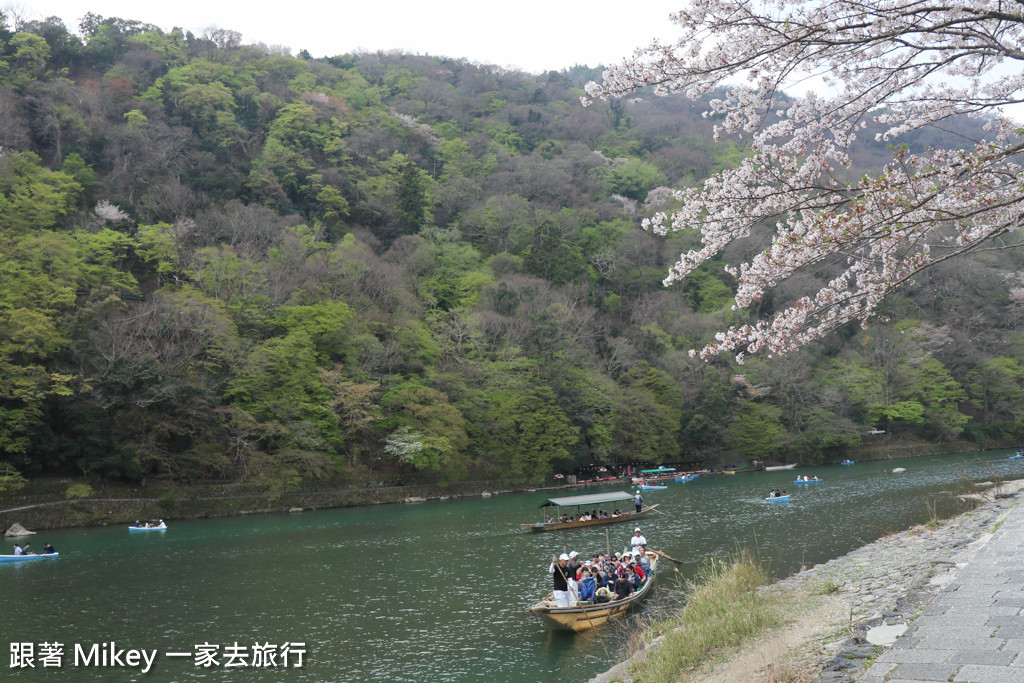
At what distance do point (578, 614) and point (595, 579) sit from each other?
946 mm

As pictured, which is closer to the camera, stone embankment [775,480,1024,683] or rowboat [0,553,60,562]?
stone embankment [775,480,1024,683]

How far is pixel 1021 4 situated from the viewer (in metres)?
4.44

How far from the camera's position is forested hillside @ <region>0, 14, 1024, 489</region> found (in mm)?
28703

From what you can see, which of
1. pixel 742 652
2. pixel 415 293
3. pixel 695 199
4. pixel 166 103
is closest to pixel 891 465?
pixel 415 293

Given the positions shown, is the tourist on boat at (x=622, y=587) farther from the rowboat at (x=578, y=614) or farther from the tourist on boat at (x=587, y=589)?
the tourist on boat at (x=587, y=589)

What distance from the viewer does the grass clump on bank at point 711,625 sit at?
746 centimetres

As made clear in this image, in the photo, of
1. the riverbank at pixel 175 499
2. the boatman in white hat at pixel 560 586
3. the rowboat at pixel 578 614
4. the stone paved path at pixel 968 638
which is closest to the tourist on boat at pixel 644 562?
the rowboat at pixel 578 614

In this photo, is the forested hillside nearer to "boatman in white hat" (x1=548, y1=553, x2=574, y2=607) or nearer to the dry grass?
"boatman in white hat" (x1=548, y1=553, x2=574, y2=607)

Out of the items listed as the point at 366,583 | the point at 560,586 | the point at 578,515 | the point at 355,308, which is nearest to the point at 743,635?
the point at 560,586

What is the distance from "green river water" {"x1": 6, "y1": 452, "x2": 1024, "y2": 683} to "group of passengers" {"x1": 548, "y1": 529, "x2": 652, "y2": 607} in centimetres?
60

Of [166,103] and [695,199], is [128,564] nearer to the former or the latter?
[695,199]

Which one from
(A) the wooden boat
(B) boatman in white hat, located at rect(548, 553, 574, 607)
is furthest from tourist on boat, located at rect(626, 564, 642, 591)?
(A) the wooden boat

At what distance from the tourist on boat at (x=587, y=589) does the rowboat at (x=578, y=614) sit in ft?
0.96

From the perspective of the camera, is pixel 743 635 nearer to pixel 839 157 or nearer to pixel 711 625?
pixel 711 625
